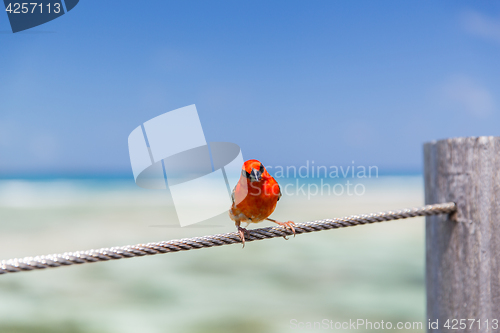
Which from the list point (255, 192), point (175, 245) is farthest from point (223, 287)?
point (175, 245)

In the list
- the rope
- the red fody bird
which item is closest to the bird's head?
the red fody bird

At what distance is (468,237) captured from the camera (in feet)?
4.57

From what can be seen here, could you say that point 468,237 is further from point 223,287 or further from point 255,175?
point 223,287

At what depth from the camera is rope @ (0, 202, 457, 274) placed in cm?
105

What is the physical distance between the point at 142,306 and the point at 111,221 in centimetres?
739

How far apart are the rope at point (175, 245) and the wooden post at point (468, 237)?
8 centimetres

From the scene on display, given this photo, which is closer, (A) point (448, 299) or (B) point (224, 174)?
(A) point (448, 299)

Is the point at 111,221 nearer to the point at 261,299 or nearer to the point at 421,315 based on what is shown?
the point at 261,299

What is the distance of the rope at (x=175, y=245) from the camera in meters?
1.05

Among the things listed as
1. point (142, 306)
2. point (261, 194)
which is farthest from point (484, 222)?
point (142, 306)

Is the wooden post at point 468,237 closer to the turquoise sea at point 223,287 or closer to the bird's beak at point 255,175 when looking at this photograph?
the bird's beak at point 255,175

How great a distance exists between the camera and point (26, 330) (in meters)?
4.09

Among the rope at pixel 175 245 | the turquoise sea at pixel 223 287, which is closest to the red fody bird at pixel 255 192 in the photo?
the rope at pixel 175 245

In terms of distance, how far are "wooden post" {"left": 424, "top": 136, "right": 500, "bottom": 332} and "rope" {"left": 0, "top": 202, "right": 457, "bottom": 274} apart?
8 cm
